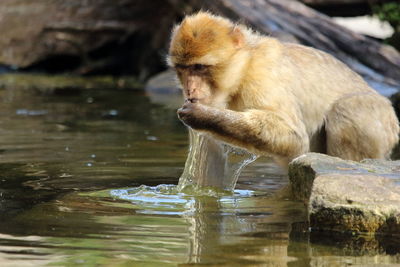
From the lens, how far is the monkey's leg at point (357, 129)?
221 inches

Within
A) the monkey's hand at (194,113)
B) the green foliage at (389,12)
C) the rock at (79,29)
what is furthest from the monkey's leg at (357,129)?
the rock at (79,29)

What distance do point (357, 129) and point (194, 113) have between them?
4.24 feet

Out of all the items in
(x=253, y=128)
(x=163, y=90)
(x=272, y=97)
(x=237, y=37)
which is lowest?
(x=253, y=128)

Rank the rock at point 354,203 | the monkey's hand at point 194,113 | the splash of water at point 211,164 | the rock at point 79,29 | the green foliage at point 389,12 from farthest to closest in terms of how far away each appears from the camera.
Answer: the rock at point 79,29, the green foliage at point 389,12, the splash of water at point 211,164, the monkey's hand at point 194,113, the rock at point 354,203

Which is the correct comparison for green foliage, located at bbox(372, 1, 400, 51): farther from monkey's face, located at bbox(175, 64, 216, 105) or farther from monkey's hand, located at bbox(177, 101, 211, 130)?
monkey's hand, located at bbox(177, 101, 211, 130)

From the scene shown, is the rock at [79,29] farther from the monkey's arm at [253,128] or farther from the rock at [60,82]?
the monkey's arm at [253,128]

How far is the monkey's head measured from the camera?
5.04 m

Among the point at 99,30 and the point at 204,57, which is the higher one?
the point at 99,30

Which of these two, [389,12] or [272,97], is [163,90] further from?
[272,97]

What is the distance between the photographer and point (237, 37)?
17.4 feet

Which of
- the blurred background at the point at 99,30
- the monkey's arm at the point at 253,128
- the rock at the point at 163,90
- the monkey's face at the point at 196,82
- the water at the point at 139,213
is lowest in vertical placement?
the water at the point at 139,213

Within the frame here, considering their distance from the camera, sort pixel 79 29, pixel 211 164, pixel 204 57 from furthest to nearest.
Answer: pixel 79 29
pixel 211 164
pixel 204 57

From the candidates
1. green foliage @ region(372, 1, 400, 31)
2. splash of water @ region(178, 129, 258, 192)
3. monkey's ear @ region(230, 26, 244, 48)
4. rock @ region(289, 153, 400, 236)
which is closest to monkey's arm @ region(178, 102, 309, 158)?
splash of water @ region(178, 129, 258, 192)

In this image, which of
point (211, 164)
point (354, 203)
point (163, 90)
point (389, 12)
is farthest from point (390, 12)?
point (354, 203)
